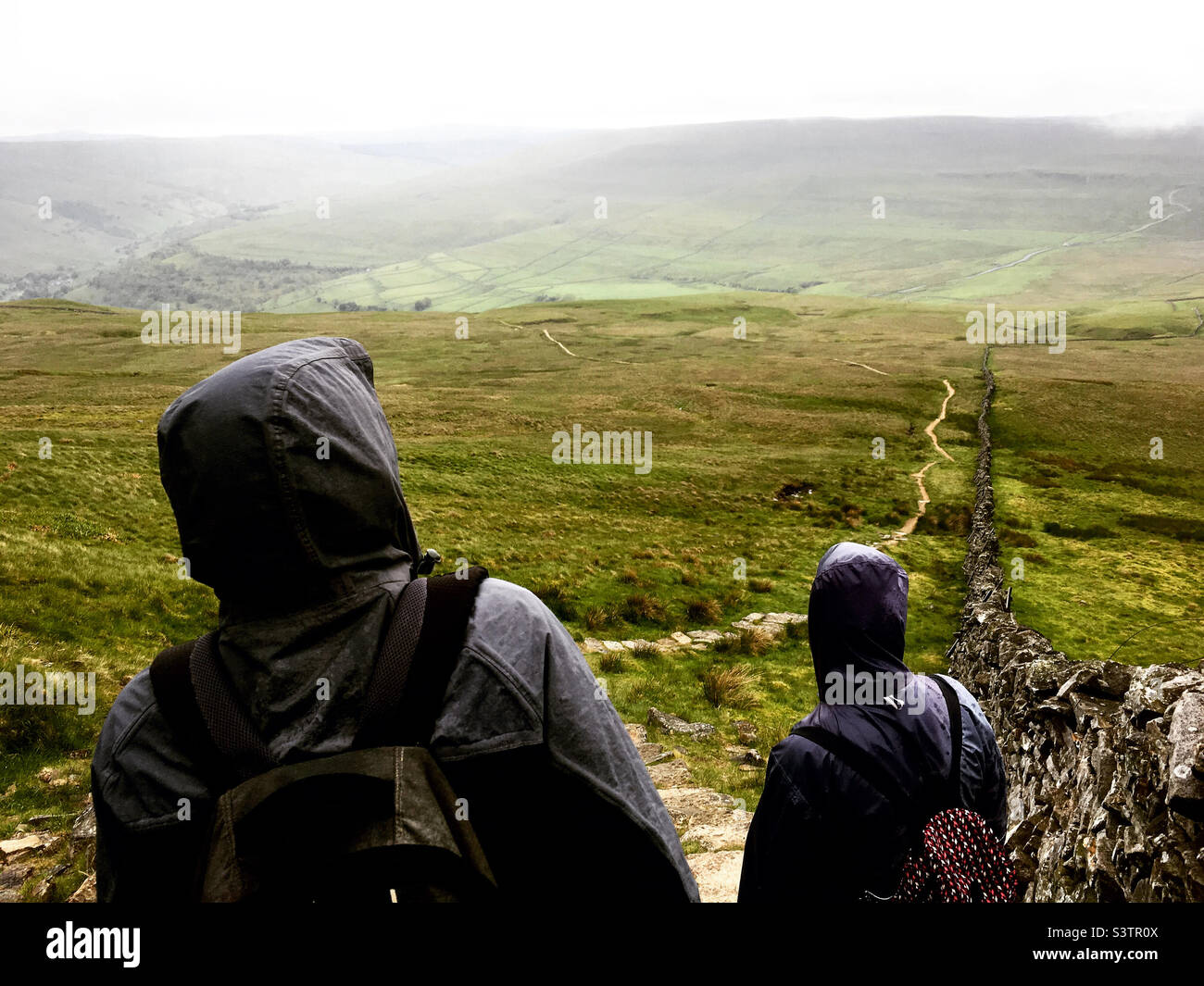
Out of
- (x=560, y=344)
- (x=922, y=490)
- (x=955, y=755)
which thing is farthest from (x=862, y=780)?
(x=560, y=344)

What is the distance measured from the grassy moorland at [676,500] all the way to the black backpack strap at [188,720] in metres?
8.87

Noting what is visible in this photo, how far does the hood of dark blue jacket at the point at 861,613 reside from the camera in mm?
4363

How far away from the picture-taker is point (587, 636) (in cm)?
1994

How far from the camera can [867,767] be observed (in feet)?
13.2

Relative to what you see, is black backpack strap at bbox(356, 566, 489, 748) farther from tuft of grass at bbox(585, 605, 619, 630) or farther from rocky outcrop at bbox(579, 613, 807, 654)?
tuft of grass at bbox(585, 605, 619, 630)

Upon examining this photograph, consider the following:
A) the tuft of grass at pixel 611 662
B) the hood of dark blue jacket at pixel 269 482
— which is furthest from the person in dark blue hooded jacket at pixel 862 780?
the tuft of grass at pixel 611 662

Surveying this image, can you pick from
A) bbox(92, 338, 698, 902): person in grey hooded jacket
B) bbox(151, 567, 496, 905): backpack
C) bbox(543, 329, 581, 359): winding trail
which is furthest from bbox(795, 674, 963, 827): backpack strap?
bbox(543, 329, 581, 359): winding trail

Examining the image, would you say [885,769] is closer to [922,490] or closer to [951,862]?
[951,862]

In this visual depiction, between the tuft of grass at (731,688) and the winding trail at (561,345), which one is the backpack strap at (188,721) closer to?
the tuft of grass at (731,688)

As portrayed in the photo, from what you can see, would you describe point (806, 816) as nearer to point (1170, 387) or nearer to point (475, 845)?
point (475, 845)

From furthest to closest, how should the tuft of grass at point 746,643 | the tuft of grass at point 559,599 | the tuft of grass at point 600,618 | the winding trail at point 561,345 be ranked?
1. the winding trail at point 561,345
2. the tuft of grass at point 559,599
3. the tuft of grass at point 600,618
4. the tuft of grass at point 746,643

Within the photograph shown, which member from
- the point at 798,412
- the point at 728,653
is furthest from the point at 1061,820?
the point at 798,412

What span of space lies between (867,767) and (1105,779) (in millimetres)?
3305

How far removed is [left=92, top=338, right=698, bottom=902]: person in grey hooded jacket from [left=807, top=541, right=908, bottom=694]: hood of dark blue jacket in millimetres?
2283
